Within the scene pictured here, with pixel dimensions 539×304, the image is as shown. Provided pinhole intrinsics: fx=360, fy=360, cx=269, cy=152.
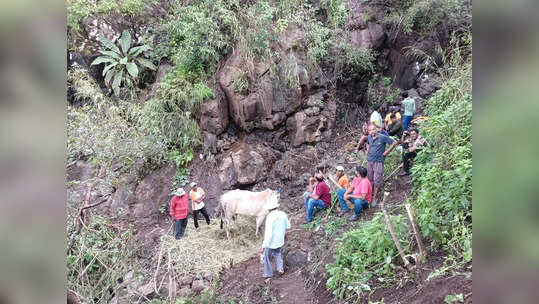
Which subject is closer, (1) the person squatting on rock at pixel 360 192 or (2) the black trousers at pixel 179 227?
(1) the person squatting on rock at pixel 360 192

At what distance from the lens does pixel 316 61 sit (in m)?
10.7

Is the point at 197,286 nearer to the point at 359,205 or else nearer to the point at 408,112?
the point at 359,205

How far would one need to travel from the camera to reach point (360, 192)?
6676 mm

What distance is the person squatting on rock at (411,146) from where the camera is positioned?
7.00 meters

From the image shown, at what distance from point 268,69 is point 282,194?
3531 millimetres

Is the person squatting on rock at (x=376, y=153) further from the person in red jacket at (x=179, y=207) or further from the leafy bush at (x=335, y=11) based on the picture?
the leafy bush at (x=335, y=11)

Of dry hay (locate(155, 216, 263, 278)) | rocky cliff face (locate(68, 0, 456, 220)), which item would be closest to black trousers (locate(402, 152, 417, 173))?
rocky cliff face (locate(68, 0, 456, 220))

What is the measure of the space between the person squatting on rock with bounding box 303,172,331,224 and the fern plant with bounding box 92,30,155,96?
6.57 meters

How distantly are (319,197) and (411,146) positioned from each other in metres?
2.10

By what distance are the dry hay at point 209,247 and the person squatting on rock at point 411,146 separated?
3443 mm

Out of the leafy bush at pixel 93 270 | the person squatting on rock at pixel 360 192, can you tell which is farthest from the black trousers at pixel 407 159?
the leafy bush at pixel 93 270

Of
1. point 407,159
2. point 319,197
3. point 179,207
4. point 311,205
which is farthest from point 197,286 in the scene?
point 407,159
